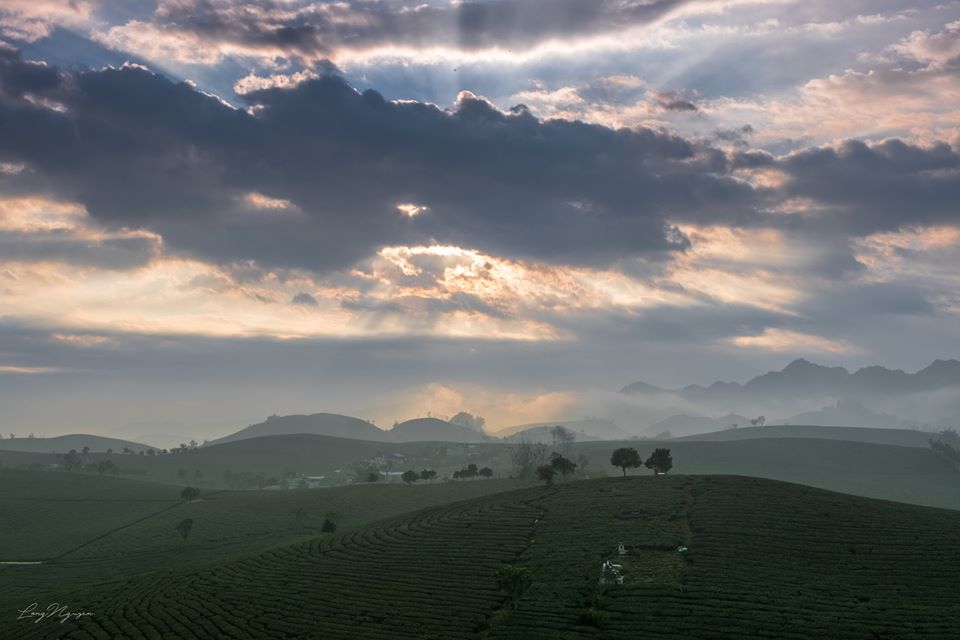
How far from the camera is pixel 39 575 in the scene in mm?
125125

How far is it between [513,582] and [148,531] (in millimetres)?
126458

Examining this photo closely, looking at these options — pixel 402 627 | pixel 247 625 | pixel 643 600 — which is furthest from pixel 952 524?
pixel 247 625

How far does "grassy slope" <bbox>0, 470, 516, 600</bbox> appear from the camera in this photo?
126688 millimetres

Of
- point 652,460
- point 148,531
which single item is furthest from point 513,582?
point 148,531

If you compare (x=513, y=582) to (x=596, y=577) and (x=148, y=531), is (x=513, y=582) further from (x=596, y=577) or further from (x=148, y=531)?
(x=148, y=531)

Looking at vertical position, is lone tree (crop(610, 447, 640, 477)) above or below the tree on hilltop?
above

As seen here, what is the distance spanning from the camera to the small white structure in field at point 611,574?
3135 inches

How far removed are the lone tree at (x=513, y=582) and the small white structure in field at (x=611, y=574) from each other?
929cm

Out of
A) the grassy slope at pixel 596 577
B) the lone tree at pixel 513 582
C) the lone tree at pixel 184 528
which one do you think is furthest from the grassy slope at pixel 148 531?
the lone tree at pixel 513 582

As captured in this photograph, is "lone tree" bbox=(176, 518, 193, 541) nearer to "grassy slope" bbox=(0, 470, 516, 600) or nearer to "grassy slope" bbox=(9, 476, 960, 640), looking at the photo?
"grassy slope" bbox=(0, 470, 516, 600)

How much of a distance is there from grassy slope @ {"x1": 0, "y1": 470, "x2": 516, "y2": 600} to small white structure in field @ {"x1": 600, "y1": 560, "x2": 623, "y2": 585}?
7503cm

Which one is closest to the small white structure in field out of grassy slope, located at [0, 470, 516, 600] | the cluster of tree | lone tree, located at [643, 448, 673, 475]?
grassy slope, located at [0, 470, 516, 600]

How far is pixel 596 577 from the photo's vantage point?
8200 centimetres

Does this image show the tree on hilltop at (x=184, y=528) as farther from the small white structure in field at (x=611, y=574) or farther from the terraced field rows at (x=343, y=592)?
the small white structure in field at (x=611, y=574)
